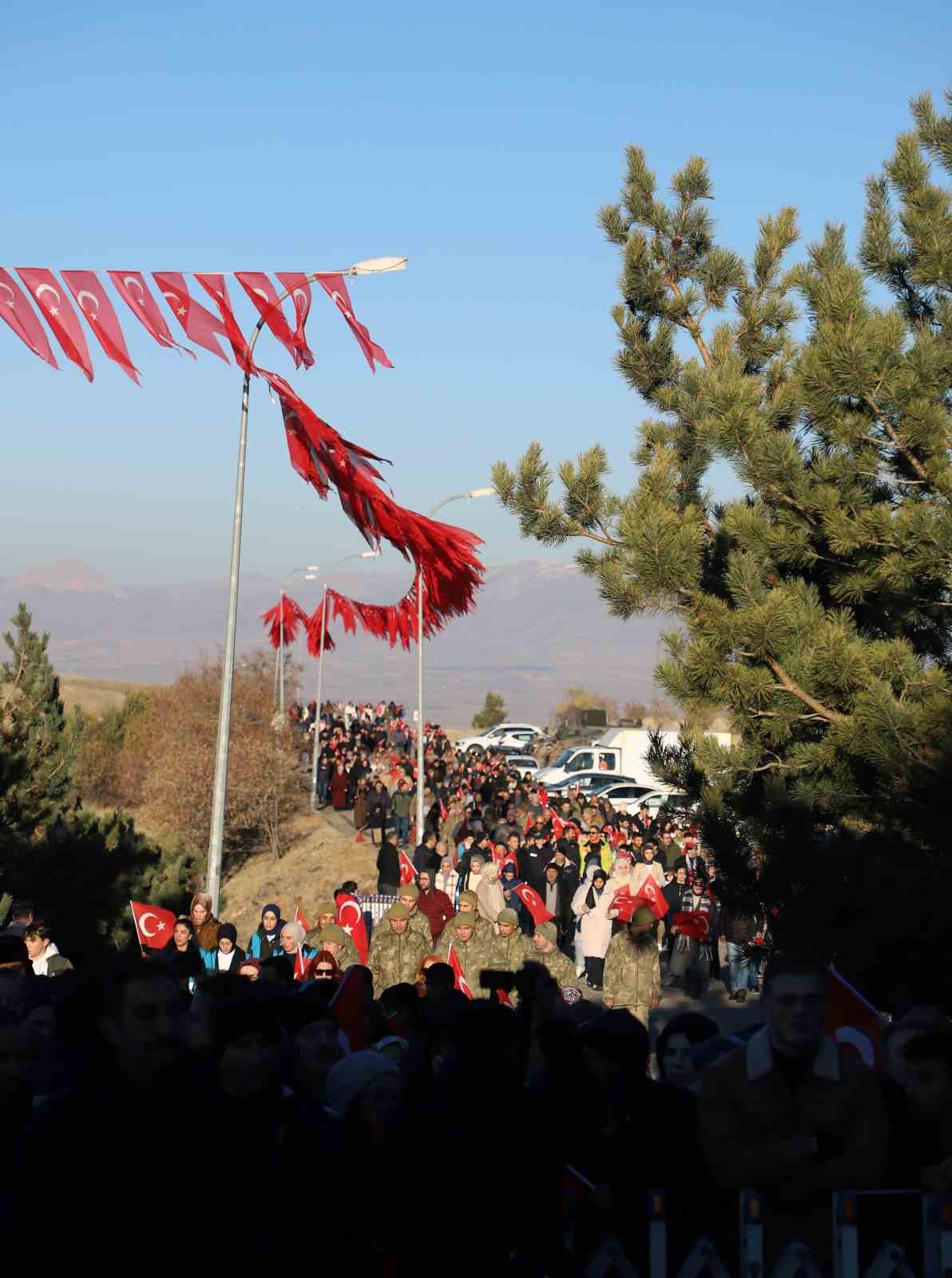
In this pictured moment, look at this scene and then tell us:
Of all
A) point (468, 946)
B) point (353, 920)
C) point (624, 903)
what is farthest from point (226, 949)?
point (624, 903)

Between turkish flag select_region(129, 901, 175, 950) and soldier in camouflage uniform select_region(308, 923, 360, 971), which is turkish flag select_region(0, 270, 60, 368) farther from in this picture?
soldier in camouflage uniform select_region(308, 923, 360, 971)

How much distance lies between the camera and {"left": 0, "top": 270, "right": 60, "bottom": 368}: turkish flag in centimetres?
1320

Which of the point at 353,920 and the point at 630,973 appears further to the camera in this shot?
the point at 630,973

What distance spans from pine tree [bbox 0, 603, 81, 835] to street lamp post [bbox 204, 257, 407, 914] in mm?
3917

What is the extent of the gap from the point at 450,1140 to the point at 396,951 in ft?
27.3

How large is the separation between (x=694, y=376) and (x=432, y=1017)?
608cm

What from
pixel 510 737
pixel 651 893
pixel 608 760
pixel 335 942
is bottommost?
pixel 335 942

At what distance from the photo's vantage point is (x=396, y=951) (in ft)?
40.3

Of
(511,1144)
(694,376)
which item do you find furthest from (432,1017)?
(694,376)

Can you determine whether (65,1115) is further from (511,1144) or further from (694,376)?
(694,376)

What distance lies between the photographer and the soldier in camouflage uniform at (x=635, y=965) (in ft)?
47.7

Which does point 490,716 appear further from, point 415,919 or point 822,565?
point 822,565

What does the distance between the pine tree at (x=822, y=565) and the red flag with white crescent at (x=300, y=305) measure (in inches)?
236

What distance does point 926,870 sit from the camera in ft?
25.5
